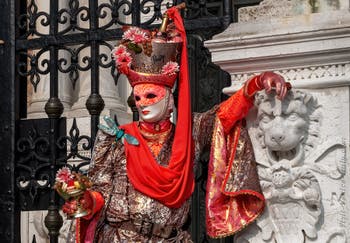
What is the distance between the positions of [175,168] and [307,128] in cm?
70

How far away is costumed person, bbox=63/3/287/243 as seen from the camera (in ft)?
17.6

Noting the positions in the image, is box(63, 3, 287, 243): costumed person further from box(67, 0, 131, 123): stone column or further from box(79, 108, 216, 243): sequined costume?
box(67, 0, 131, 123): stone column

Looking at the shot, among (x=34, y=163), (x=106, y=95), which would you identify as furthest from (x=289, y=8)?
(x=106, y=95)

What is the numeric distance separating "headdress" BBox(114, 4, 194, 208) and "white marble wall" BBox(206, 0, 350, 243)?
32 centimetres

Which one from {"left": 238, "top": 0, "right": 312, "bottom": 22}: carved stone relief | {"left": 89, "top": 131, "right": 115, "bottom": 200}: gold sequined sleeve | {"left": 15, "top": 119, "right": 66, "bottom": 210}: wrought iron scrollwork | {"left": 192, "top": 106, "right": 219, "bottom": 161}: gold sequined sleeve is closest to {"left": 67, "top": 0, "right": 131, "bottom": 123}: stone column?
{"left": 15, "top": 119, "right": 66, "bottom": 210}: wrought iron scrollwork

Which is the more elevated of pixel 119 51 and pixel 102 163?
pixel 119 51

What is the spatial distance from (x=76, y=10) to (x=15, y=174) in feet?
3.46

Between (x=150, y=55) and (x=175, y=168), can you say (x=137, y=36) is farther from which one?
(x=175, y=168)

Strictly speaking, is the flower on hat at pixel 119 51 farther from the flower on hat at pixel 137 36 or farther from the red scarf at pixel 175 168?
the red scarf at pixel 175 168

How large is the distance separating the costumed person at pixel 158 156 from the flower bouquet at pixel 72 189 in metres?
0.03

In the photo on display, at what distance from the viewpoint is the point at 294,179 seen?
5.18 m

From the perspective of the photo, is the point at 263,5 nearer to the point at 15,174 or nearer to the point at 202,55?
the point at 202,55

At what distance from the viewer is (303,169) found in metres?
5.17

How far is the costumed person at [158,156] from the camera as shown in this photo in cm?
536
